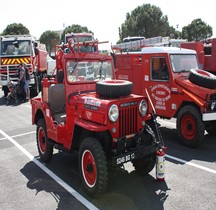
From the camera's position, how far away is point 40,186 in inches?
193

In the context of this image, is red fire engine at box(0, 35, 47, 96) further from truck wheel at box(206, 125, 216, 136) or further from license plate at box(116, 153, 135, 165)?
license plate at box(116, 153, 135, 165)

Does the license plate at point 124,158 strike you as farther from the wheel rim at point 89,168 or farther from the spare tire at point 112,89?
the spare tire at point 112,89

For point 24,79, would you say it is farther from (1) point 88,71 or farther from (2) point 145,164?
(2) point 145,164

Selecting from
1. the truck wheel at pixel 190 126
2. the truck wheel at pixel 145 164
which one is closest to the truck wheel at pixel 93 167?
the truck wheel at pixel 145 164

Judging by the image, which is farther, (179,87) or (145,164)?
(179,87)

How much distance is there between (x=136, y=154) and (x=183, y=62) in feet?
13.1

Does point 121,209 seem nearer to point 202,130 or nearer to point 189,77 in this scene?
point 202,130

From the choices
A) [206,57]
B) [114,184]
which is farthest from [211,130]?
[206,57]

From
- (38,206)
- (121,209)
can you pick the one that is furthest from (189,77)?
(38,206)

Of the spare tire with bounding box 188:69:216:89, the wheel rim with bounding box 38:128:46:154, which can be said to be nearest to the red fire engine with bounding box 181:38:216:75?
the spare tire with bounding box 188:69:216:89

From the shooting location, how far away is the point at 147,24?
55.9 m

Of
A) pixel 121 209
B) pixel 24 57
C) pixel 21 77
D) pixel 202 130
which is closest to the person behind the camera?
pixel 121 209

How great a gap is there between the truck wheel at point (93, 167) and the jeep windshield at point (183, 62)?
3870 millimetres

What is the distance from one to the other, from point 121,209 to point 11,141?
15.1 ft
